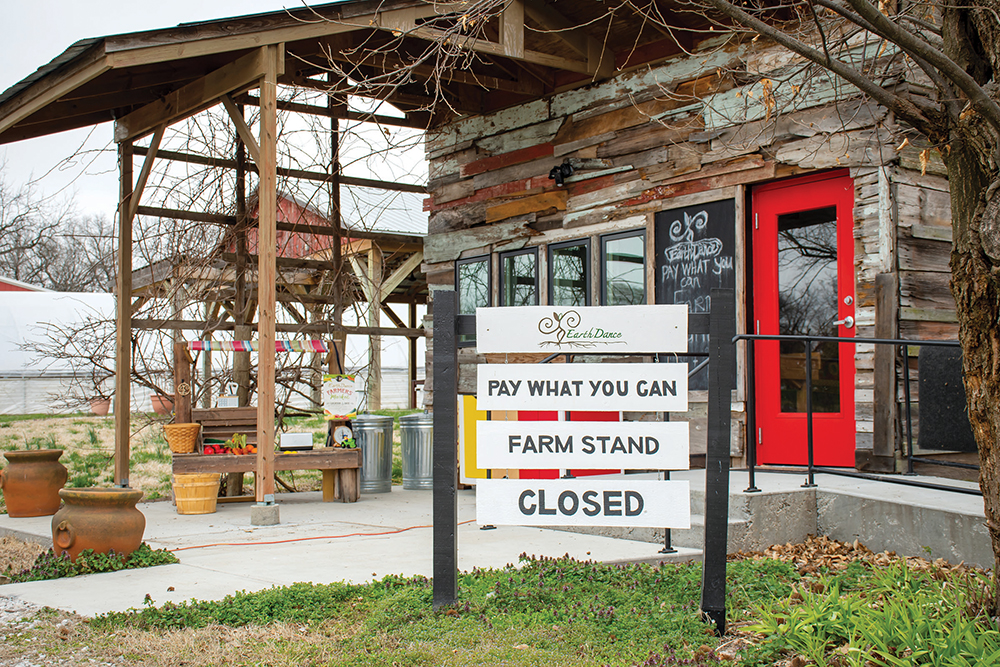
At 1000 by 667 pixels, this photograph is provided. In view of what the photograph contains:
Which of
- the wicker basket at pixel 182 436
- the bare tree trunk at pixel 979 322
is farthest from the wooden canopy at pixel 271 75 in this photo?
the bare tree trunk at pixel 979 322

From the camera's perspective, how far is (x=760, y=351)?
7.23 metres

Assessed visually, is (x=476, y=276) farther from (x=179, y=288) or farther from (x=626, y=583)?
(x=626, y=583)

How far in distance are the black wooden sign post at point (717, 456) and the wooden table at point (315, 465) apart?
4.66 m

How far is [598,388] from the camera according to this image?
3.95 m

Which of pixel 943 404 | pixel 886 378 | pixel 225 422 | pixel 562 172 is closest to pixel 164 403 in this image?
pixel 225 422

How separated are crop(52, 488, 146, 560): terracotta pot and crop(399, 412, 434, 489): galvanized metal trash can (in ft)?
12.9

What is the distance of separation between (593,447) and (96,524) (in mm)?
3099

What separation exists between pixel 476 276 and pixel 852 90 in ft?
15.0

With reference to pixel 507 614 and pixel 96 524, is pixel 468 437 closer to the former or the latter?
pixel 96 524

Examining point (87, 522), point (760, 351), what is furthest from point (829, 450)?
point (87, 522)

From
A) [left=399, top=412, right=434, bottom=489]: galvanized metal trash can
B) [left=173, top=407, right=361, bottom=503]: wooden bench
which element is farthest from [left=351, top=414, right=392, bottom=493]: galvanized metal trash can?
[left=173, top=407, right=361, bottom=503]: wooden bench

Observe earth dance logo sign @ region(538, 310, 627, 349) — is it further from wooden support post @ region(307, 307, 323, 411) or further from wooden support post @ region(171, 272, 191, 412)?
wooden support post @ region(307, 307, 323, 411)

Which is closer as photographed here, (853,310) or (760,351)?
(853,310)

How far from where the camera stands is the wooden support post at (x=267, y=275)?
679cm
